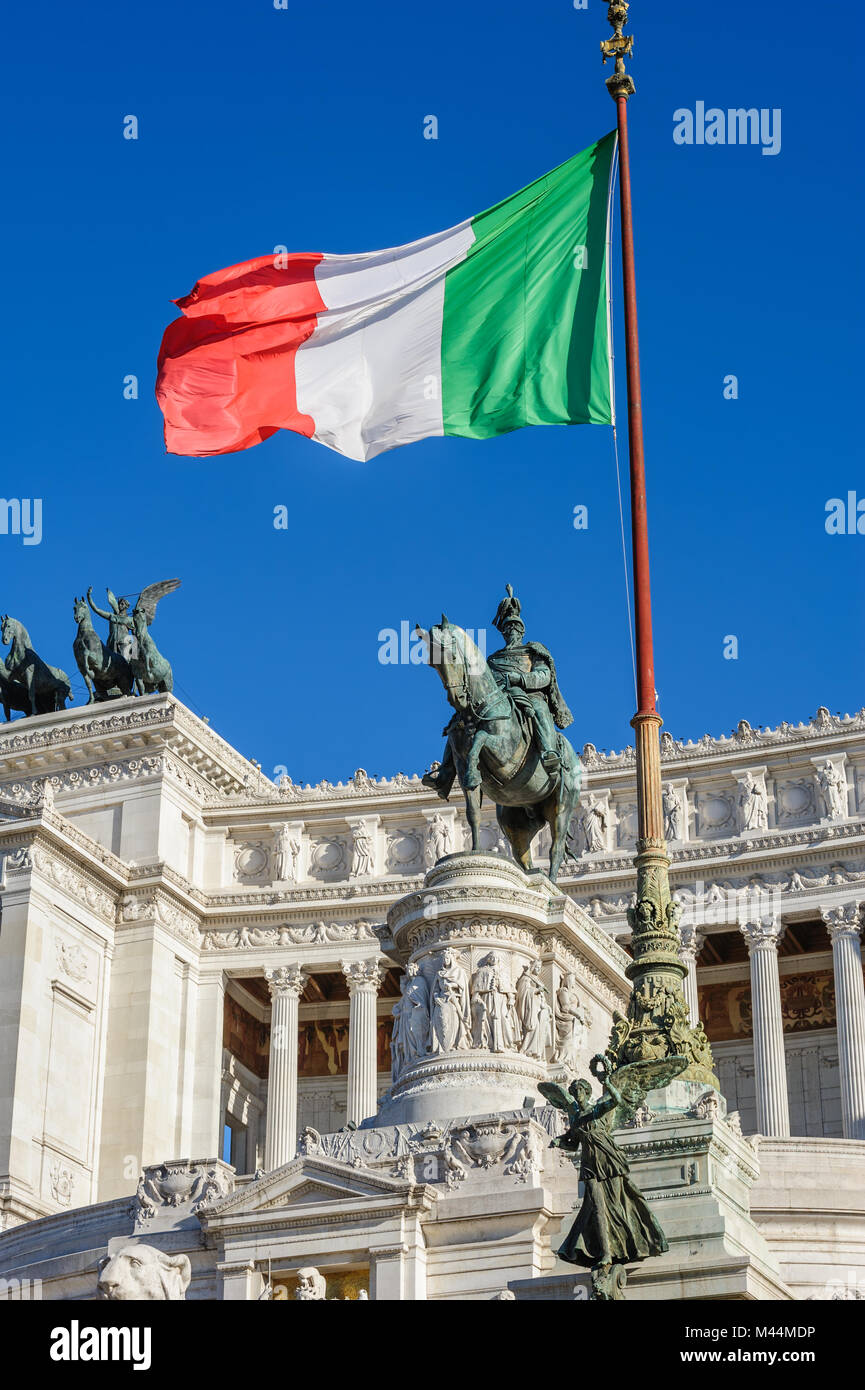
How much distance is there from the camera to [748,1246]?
74.1 feet

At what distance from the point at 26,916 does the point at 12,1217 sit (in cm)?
848

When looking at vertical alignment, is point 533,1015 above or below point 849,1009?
below

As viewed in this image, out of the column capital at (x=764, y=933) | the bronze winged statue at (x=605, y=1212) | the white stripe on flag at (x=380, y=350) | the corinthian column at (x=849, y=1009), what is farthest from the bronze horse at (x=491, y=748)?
the column capital at (x=764, y=933)

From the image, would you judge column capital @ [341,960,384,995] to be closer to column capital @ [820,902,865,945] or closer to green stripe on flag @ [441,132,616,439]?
column capital @ [820,902,865,945]

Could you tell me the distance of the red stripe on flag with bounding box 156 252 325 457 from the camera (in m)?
35.9

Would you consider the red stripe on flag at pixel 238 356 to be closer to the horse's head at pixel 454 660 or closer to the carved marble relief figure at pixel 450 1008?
the horse's head at pixel 454 660

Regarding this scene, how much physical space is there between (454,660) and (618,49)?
33.2 ft

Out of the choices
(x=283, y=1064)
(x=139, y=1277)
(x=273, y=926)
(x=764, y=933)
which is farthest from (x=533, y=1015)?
(x=273, y=926)

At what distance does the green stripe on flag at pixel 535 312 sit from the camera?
31500 mm

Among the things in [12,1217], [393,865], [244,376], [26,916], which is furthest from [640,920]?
[393,865]

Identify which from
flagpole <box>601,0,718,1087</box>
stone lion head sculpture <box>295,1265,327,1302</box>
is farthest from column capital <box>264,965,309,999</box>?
flagpole <box>601,0,718,1087</box>

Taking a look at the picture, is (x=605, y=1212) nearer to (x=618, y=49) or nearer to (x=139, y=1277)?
(x=139, y=1277)

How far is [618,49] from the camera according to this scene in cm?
2862
